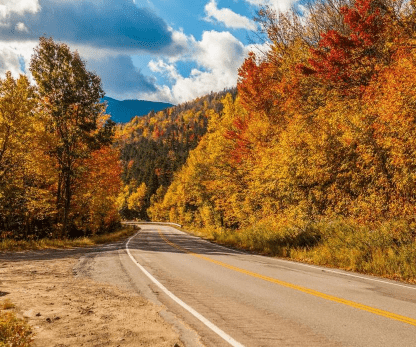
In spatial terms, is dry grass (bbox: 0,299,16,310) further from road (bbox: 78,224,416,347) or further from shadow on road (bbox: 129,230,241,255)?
shadow on road (bbox: 129,230,241,255)

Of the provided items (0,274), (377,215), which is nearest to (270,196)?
(377,215)

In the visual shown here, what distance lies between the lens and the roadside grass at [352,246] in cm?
1106

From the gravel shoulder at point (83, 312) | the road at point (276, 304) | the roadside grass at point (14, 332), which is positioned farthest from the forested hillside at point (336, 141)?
the roadside grass at point (14, 332)

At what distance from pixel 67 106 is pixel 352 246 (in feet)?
67.2

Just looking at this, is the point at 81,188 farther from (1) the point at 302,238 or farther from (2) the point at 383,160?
(2) the point at 383,160

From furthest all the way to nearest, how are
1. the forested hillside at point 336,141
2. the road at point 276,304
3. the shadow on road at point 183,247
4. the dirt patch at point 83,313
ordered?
the shadow on road at point 183,247 → the forested hillside at point 336,141 → the road at point 276,304 → the dirt patch at point 83,313

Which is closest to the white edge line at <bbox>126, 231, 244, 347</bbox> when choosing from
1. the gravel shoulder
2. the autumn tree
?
the gravel shoulder

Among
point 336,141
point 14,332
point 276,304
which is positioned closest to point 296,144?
point 336,141

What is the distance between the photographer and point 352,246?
13484 mm

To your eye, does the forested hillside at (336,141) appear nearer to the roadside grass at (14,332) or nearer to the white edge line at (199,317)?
the white edge line at (199,317)

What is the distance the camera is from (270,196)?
19812mm

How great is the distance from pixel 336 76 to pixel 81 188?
19.7 meters

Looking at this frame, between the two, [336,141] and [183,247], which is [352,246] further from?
[183,247]

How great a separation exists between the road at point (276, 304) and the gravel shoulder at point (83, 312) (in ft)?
Result: 1.44
